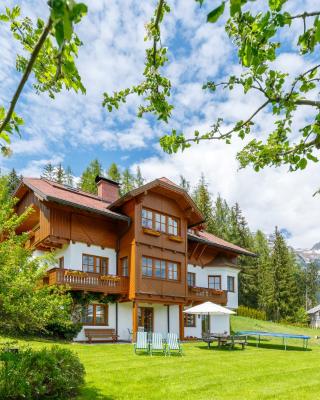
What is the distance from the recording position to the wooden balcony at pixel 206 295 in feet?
89.7

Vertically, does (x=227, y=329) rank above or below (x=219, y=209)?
below

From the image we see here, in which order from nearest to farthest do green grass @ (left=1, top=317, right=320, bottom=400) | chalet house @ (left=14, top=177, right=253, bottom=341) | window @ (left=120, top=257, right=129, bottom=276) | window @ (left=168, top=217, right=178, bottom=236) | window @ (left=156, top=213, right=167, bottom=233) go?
1. green grass @ (left=1, top=317, right=320, bottom=400)
2. chalet house @ (left=14, top=177, right=253, bottom=341)
3. window @ (left=120, top=257, right=129, bottom=276)
4. window @ (left=156, top=213, right=167, bottom=233)
5. window @ (left=168, top=217, right=178, bottom=236)

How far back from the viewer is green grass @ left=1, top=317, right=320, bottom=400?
9.22m

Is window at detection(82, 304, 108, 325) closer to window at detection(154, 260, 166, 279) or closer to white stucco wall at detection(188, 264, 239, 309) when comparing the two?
window at detection(154, 260, 166, 279)

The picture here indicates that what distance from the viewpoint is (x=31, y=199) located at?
24766mm

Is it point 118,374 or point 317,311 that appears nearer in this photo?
point 118,374

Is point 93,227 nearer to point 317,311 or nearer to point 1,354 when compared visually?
point 1,354

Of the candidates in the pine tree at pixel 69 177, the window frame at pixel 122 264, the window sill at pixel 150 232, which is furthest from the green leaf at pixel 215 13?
the pine tree at pixel 69 177

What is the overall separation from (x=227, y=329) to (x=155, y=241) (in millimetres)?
10247

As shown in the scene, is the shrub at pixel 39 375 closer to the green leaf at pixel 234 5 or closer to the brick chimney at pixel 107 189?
the green leaf at pixel 234 5

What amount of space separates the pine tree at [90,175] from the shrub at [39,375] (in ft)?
167

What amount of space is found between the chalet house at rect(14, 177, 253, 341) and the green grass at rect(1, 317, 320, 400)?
6416 millimetres

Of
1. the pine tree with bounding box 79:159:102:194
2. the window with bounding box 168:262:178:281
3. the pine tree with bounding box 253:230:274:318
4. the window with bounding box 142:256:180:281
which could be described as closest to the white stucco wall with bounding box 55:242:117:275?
the window with bounding box 142:256:180:281

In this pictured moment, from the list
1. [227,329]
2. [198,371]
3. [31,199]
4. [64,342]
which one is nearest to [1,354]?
[198,371]
